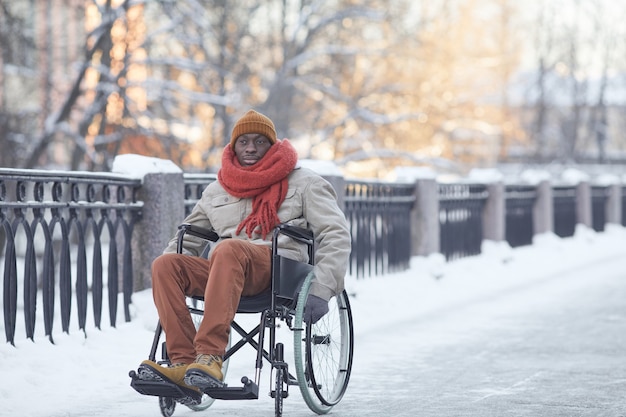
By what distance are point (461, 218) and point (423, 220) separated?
6.73ft

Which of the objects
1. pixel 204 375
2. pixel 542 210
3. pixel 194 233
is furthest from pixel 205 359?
pixel 542 210

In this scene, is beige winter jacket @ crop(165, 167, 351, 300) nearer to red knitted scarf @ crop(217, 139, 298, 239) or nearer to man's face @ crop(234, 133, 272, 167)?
red knitted scarf @ crop(217, 139, 298, 239)

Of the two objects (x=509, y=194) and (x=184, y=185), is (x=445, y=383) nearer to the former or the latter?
(x=184, y=185)

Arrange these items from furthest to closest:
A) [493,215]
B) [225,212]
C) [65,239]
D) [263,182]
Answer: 1. [493,215]
2. [65,239]
3. [225,212]
4. [263,182]

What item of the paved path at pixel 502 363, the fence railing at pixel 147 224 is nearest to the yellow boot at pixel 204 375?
the paved path at pixel 502 363

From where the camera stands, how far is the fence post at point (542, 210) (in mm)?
21188

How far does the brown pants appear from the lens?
5672mm

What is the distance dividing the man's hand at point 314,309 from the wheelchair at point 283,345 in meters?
0.03

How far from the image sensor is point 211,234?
255 inches

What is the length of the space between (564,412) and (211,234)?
1974 millimetres

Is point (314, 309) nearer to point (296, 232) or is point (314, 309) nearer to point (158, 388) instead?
point (296, 232)

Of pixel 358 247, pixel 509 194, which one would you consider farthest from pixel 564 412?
pixel 509 194

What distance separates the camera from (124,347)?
325 inches

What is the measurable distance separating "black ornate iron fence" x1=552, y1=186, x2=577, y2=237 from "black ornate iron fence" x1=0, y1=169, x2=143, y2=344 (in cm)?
1460
